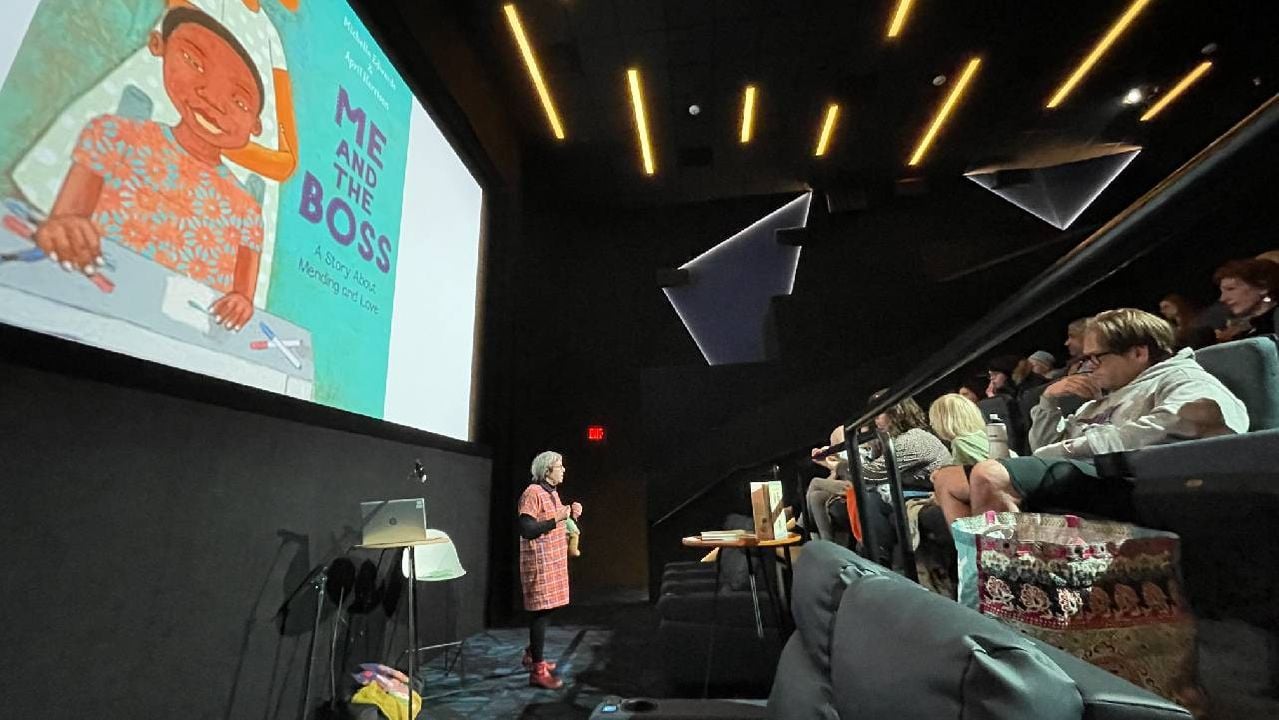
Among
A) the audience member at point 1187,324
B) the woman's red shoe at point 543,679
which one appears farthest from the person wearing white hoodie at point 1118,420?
the woman's red shoe at point 543,679

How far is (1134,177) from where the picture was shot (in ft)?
18.6

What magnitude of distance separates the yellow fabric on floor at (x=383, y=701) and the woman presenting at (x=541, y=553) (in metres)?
0.92

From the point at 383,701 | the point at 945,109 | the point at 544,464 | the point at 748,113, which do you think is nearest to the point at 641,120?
the point at 748,113

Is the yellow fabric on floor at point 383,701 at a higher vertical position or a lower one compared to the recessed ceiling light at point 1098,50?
lower

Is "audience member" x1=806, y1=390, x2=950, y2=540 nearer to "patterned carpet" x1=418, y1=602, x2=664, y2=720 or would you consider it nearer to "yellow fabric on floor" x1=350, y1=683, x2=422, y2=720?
"patterned carpet" x1=418, y1=602, x2=664, y2=720

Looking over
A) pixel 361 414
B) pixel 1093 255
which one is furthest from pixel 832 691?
→ pixel 361 414

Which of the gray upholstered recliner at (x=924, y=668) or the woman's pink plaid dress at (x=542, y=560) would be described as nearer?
the gray upholstered recliner at (x=924, y=668)

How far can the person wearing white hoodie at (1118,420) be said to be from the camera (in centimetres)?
136

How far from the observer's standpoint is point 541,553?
139 inches

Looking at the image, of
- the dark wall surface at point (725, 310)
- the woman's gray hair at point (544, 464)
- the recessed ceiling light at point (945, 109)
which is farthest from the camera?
the dark wall surface at point (725, 310)

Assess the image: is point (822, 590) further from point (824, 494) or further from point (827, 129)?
point (827, 129)

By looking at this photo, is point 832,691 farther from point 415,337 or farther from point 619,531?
point 619,531

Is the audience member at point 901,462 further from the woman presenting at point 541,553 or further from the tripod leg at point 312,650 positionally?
the tripod leg at point 312,650

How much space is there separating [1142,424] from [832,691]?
3.72ft
